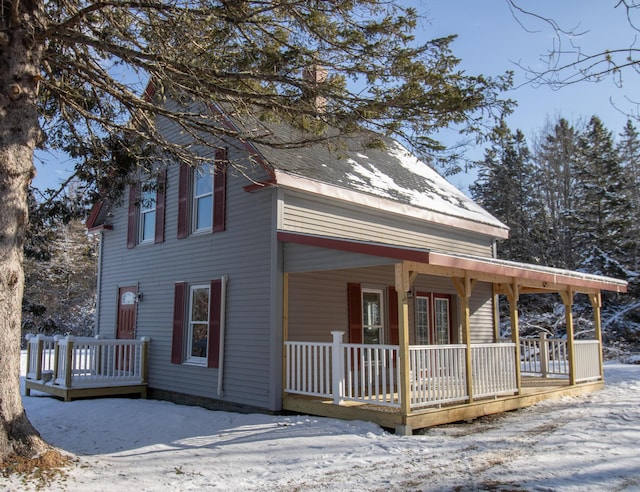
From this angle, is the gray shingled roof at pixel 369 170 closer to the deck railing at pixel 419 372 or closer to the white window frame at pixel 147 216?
the deck railing at pixel 419 372

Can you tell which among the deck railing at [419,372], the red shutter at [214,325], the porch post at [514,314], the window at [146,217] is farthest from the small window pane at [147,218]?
the porch post at [514,314]

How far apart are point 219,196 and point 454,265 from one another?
5.53m

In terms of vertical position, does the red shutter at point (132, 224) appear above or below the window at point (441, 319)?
above

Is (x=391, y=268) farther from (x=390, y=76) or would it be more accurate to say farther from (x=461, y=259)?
(x=390, y=76)

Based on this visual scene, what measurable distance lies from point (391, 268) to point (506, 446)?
227 inches

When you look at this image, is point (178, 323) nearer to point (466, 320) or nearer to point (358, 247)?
point (358, 247)

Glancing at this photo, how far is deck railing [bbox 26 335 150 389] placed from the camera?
1220 cm

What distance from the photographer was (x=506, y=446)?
7.46 m

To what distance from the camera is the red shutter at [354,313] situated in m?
11.8

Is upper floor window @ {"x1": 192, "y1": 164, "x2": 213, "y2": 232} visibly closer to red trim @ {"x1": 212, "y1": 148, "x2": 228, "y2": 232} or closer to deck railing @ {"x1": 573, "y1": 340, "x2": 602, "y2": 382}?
red trim @ {"x1": 212, "y1": 148, "x2": 228, "y2": 232}

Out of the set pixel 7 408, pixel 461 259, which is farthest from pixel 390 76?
pixel 7 408

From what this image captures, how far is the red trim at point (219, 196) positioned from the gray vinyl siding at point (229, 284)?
0.14 m

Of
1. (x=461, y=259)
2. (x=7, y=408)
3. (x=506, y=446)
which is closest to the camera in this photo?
(x=7, y=408)

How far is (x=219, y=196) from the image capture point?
11.9 metres
